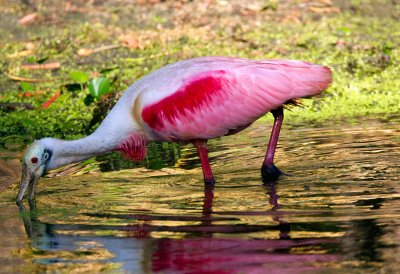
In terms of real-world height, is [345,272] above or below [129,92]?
below

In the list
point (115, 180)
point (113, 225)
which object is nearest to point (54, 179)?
point (115, 180)

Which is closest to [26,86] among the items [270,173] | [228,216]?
[270,173]

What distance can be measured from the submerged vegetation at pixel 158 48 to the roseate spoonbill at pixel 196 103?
228 centimetres

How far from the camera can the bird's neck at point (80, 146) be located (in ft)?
24.4

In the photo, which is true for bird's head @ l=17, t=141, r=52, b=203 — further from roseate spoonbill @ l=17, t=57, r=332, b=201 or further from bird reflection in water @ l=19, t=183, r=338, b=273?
bird reflection in water @ l=19, t=183, r=338, b=273

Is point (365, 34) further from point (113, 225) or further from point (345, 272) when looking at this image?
point (345, 272)

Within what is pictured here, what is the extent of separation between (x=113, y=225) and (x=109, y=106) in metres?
4.07

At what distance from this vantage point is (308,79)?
737 cm

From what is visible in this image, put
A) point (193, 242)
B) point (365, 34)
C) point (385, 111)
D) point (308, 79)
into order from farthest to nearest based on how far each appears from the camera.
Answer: point (365, 34) < point (385, 111) < point (308, 79) < point (193, 242)

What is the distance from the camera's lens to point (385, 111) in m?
9.85

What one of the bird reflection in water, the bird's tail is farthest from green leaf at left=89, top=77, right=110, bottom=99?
the bird reflection in water

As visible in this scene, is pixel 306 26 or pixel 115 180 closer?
pixel 115 180

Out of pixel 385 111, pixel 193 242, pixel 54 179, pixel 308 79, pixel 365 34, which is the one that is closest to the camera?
pixel 193 242

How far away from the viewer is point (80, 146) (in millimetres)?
7438
